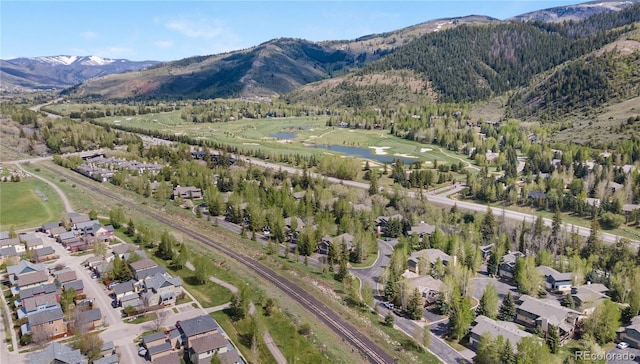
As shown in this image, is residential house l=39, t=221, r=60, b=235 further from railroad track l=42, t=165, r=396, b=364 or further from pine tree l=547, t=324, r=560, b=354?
pine tree l=547, t=324, r=560, b=354

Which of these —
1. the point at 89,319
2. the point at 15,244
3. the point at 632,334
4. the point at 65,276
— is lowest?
the point at 632,334

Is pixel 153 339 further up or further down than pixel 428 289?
further up

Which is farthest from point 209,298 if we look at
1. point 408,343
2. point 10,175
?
point 10,175

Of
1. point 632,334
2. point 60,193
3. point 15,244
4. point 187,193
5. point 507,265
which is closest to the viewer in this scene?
point 632,334

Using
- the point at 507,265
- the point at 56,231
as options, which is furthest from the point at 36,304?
the point at 507,265

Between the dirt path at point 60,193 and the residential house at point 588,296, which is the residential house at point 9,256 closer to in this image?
Result: the dirt path at point 60,193

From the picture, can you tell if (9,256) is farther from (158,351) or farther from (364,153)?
(364,153)

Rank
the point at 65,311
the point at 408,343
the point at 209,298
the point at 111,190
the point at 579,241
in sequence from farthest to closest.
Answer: the point at 111,190
the point at 579,241
the point at 209,298
the point at 65,311
the point at 408,343

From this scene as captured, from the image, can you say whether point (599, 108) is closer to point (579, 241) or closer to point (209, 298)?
point (579, 241)
